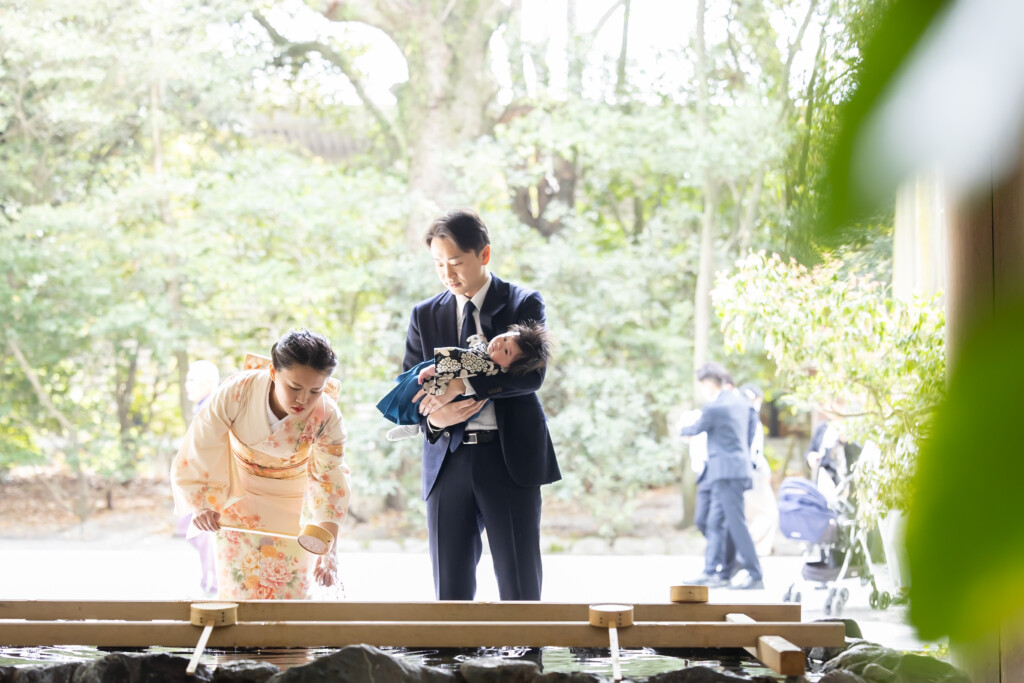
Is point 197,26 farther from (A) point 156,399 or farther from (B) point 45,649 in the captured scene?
(B) point 45,649

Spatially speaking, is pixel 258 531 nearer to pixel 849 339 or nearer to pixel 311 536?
pixel 311 536

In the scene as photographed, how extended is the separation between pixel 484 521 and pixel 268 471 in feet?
2.04

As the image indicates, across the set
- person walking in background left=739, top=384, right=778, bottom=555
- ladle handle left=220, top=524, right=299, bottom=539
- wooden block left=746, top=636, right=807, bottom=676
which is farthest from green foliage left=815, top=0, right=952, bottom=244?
person walking in background left=739, top=384, right=778, bottom=555

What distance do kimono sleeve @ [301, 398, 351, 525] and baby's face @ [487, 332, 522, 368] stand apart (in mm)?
523

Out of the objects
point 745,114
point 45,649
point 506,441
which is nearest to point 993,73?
point 45,649

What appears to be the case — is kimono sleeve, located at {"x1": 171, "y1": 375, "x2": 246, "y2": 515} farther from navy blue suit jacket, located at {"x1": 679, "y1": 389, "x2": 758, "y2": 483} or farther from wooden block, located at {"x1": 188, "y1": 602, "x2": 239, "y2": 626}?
→ navy blue suit jacket, located at {"x1": 679, "y1": 389, "x2": 758, "y2": 483}

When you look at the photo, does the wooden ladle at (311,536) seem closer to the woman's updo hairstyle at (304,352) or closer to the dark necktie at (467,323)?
the woman's updo hairstyle at (304,352)

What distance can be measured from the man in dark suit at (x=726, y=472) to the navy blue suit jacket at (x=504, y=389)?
3.43 meters

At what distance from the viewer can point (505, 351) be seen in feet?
8.13

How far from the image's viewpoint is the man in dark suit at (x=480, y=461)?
99.1 inches

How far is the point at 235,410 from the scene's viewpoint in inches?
103

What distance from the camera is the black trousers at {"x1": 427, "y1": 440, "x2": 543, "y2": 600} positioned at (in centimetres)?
255

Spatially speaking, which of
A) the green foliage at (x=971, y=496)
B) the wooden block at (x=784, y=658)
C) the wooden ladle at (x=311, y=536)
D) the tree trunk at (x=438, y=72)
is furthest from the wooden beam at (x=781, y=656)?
the tree trunk at (x=438, y=72)

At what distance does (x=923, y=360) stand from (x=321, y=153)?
272 inches
